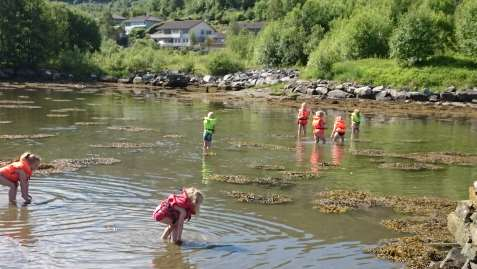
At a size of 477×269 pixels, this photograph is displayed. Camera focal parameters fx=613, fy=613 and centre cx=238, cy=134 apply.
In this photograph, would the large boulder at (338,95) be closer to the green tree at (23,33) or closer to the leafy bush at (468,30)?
the leafy bush at (468,30)

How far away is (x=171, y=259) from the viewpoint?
532 inches

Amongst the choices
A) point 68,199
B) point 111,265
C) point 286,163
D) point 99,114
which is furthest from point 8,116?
point 111,265

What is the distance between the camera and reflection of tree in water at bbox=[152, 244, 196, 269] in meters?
13.1

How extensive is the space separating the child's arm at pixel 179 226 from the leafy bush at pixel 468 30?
200ft

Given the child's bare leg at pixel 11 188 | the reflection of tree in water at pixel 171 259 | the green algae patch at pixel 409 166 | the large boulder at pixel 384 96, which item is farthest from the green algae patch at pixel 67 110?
the reflection of tree in water at pixel 171 259

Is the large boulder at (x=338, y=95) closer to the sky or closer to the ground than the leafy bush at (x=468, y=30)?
closer to the ground

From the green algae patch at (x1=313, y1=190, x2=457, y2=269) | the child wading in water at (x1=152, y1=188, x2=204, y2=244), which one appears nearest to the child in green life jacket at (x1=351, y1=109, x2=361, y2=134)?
the green algae patch at (x1=313, y1=190, x2=457, y2=269)

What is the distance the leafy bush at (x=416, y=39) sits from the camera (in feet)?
226

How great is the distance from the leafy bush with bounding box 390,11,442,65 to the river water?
28073 millimetres

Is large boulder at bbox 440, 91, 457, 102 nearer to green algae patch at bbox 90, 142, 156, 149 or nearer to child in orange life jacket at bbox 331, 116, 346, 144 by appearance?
child in orange life jacket at bbox 331, 116, 346, 144

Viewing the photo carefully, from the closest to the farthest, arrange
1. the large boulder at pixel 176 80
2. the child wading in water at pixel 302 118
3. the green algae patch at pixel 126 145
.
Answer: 1. the green algae patch at pixel 126 145
2. the child wading in water at pixel 302 118
3. the large boulder at pixel 176 80

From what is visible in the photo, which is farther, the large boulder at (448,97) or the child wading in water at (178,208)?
the large boulder at (448,97)

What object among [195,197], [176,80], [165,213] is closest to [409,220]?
[195,197]

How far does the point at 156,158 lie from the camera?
2750 cm
